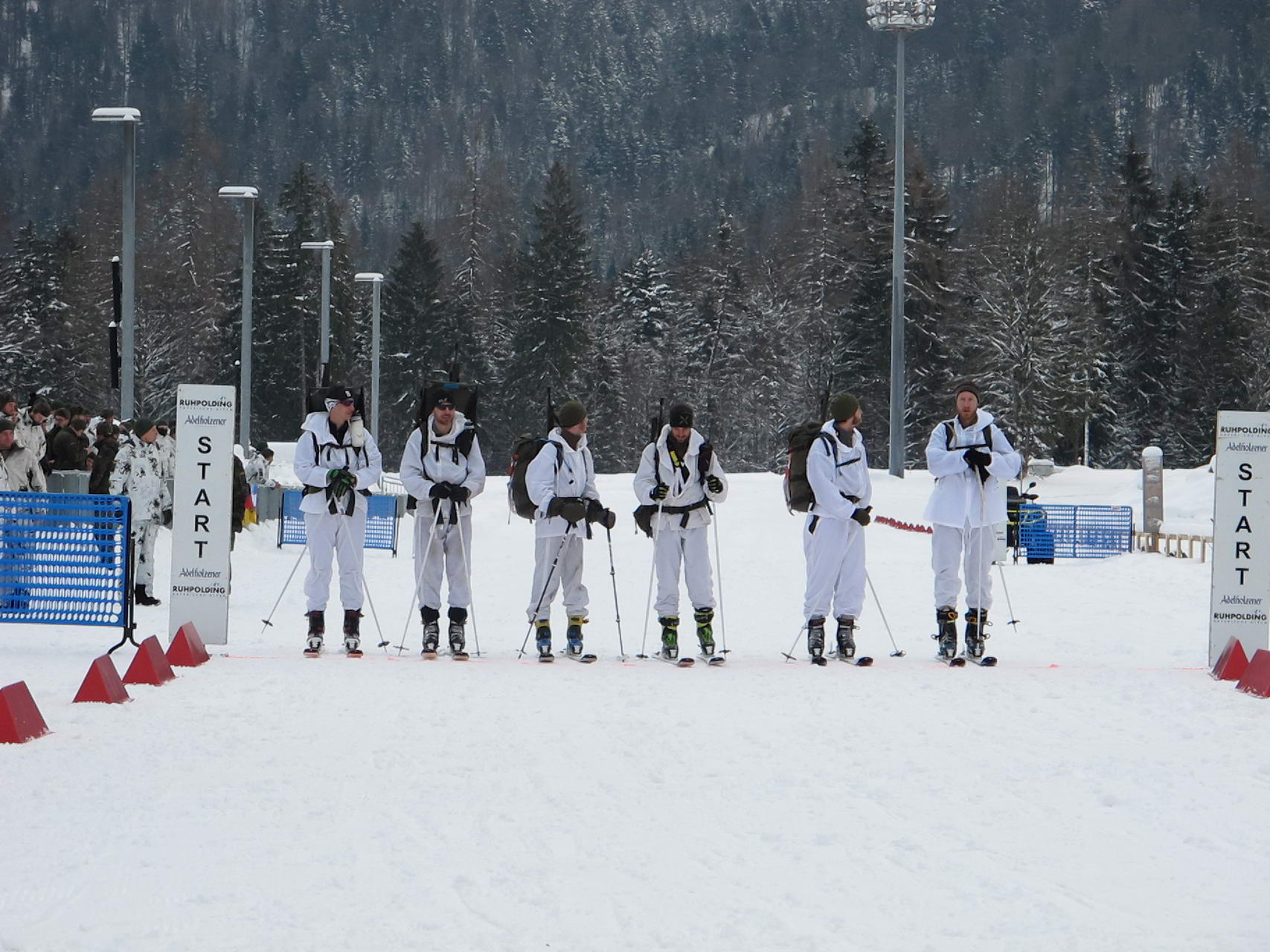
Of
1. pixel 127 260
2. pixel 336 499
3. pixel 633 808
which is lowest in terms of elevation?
pixel 633 808

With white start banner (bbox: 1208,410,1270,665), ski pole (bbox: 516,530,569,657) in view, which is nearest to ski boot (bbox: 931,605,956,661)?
white start banner (bbox: 1208,410,1270,665)

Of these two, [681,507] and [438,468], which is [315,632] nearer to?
[438,468]

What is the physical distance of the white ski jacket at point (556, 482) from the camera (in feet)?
39.0

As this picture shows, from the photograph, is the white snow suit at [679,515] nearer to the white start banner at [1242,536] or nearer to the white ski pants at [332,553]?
the white ski pants at [332,553]

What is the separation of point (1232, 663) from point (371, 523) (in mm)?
22069

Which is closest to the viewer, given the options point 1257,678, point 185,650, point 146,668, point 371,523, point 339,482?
point 146,668

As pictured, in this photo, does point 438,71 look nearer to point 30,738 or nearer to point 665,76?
point 665,76

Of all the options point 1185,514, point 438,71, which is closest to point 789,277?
point 1185,514

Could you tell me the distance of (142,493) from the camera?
48.9ft

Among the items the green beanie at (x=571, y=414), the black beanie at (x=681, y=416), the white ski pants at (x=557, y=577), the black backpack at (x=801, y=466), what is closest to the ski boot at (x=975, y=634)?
the black backpack at (x=801, y=466)

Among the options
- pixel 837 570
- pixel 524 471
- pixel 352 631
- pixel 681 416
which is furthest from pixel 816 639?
pixel 352 631

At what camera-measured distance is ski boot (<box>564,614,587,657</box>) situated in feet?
38.8

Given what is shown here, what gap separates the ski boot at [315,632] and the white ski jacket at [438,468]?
1127 millimetres

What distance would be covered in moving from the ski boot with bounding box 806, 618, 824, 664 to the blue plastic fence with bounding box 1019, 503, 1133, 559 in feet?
55.4
